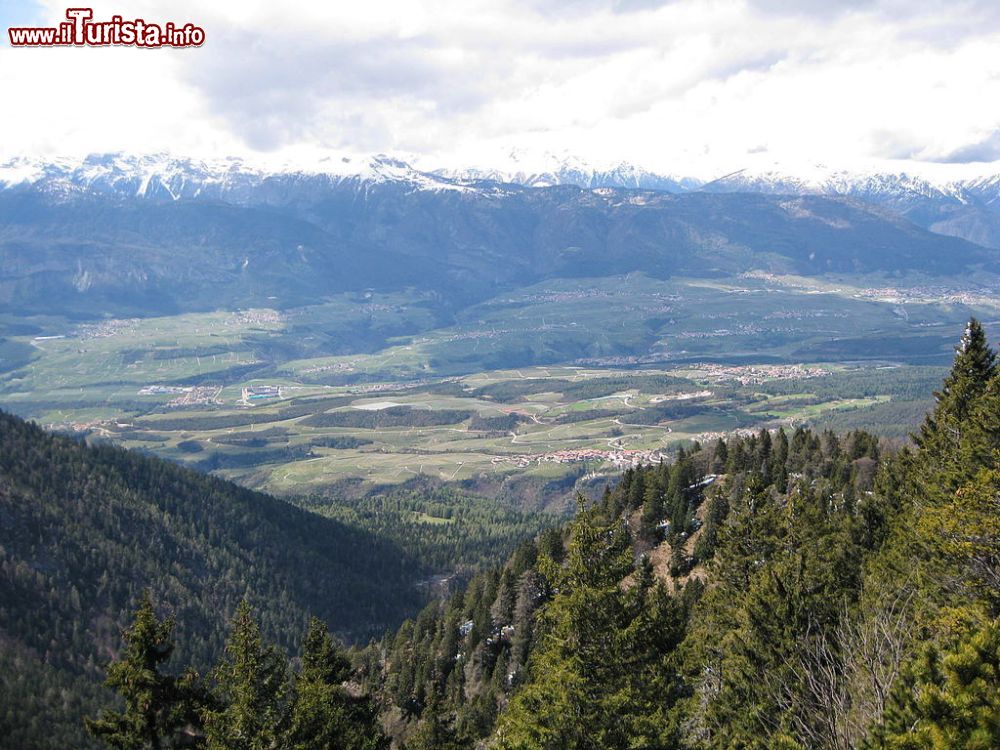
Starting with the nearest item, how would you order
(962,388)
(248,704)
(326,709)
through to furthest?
(248,704) < (326,709) < (962,388)

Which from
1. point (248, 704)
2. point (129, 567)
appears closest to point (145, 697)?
point (248, 704)

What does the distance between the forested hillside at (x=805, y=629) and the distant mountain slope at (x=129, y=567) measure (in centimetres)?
8337

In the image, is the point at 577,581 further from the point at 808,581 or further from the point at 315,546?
the point at 315,546

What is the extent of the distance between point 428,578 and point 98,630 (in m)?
70.3

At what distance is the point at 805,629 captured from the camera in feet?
107

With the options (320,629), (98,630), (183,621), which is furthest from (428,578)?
(320,629)

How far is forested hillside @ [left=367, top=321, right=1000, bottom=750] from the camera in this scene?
19.8m

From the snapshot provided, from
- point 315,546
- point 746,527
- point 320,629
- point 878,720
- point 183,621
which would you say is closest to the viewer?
point 878,720

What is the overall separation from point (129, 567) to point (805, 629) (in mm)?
147518

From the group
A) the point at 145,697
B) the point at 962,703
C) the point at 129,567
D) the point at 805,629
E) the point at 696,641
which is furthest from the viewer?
the point at 129,567

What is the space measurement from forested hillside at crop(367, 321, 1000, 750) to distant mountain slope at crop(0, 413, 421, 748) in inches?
3282

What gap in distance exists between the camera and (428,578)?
181 m

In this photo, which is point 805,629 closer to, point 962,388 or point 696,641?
point 696,641

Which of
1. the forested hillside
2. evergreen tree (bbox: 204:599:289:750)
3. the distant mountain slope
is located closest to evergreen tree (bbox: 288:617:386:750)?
evergreen tree (bbox: 204:599:289:750)
